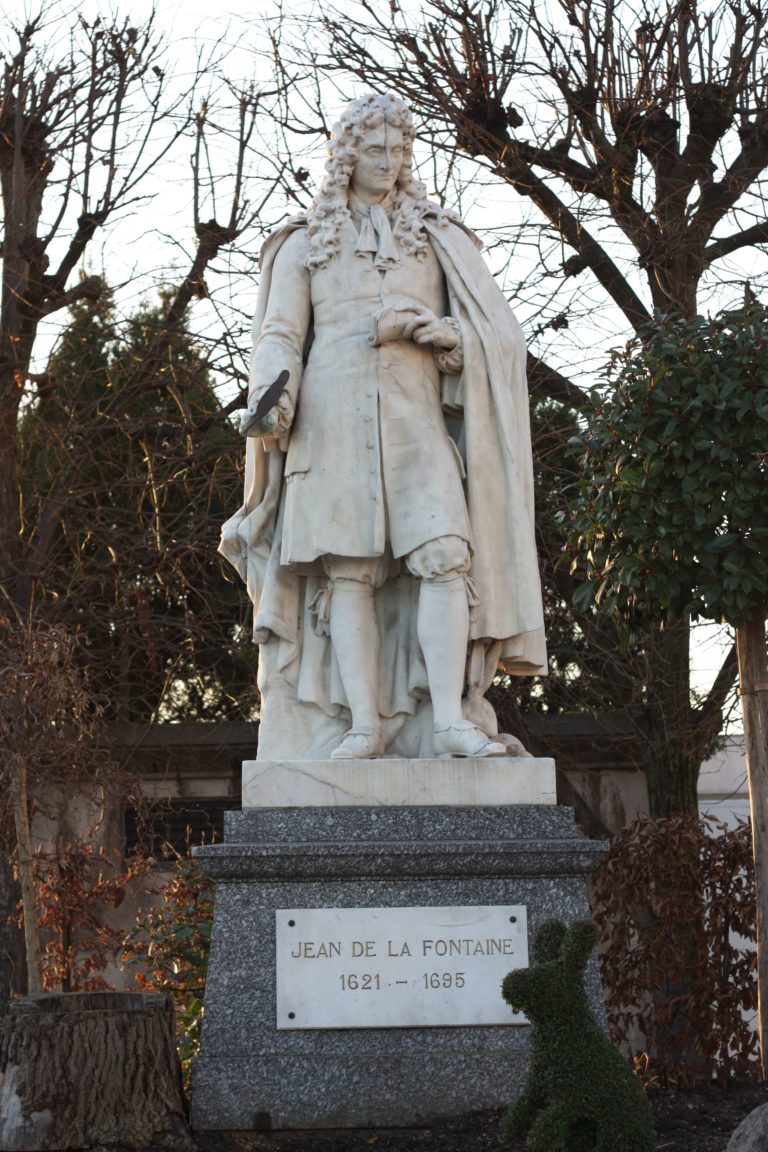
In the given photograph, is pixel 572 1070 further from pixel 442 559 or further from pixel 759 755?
pixel 759 755

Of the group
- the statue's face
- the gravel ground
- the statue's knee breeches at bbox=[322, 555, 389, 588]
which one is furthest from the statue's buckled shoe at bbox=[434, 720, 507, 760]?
the statue's face

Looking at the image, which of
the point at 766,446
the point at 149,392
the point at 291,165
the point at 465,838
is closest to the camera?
the point at 465,838

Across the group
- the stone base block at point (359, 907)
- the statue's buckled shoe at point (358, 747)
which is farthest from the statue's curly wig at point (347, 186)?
the stone base block at point (359, 907)

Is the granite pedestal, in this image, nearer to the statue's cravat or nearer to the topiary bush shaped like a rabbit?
the topiary bush shaped like a rabbit

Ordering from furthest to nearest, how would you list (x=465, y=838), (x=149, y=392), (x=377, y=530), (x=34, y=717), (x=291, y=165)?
(x=149, y=392) → (x=291, y=165) → (x=34, y=717) → (x=377, y=530) → (x=465, y=838)

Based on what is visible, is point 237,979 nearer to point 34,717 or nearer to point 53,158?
point 34,717

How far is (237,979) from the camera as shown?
220 inches

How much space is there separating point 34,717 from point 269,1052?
4064 mm

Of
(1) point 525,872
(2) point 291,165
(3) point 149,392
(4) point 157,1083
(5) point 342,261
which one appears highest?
(2) point 291,165

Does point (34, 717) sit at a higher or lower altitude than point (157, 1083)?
higher

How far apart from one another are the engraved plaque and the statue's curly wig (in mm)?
2306

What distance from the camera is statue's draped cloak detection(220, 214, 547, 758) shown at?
20.4 feet

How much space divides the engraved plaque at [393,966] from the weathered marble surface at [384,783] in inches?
14.7

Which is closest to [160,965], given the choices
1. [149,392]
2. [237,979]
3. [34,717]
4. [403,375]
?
[34,717]
